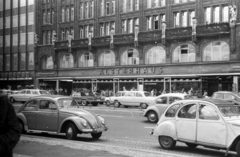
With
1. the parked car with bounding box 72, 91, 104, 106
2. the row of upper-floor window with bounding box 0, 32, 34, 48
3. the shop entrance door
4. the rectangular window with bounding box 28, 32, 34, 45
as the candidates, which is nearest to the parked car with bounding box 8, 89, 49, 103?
the parked car with bounding box 72, 91, 104, 106

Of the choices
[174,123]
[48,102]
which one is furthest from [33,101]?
[174,123]

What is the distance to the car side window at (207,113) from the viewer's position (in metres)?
8.73

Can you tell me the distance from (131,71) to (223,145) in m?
33.0

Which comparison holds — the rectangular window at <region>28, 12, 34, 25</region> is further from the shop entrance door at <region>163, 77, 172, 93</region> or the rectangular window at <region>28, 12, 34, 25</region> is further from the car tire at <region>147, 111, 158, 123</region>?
the car tire at <region>147, 111, 158, 123</region>

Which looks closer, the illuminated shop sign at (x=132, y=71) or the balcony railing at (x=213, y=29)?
the balcony railing at (x=213, y=29)

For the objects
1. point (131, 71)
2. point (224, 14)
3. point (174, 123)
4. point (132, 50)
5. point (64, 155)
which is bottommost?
point (64, 155)

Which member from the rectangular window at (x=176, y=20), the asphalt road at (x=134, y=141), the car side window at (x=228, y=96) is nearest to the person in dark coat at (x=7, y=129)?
the asphalt road at (x=134, y=141)

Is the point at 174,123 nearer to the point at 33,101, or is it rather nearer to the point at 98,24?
the point at 33,101

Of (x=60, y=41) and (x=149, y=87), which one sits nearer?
(x=149, y=87)

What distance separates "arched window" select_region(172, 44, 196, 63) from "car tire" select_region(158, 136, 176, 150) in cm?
2814

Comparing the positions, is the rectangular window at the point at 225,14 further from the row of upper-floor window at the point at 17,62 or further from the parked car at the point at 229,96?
the row of upper-floor window at the point at 17,62

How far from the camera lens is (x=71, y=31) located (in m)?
48.4

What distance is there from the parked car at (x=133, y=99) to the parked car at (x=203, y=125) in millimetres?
19006

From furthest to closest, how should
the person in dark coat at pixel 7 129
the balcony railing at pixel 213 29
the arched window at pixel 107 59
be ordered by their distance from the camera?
the arched window at pixel 107 59
the balcony railing at pixel 213 29
the person in dark coat at pixel 7 129
